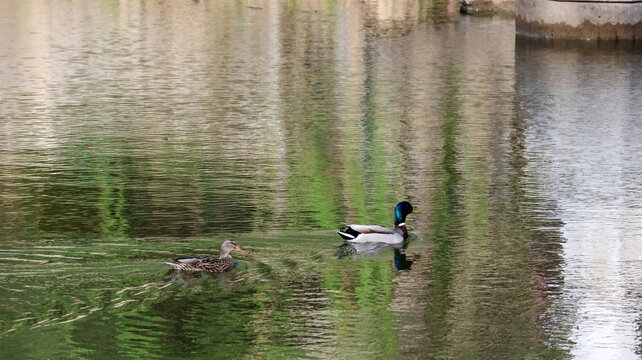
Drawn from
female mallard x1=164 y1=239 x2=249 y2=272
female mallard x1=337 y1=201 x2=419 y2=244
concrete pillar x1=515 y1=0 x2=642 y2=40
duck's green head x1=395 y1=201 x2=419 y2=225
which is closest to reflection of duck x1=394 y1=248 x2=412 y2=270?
female mallard x1=337 y1=201 x2=419 y2=244

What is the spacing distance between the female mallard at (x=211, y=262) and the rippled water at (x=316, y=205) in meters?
0.13

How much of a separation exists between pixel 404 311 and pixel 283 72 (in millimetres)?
21124

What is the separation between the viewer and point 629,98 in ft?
93.5

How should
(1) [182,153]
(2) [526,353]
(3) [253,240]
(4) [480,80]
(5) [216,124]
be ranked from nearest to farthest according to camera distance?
(2) [526,353] < (3) [253,240] < (1) [182,153] < (5) [216,124] < (4) [480,80]

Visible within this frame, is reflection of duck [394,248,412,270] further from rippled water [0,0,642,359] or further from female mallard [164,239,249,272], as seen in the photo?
female mallard [164,239,249,272]

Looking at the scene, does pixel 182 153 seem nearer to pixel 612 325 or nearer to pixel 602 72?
pixel 612 325

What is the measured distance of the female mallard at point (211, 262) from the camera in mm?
12492

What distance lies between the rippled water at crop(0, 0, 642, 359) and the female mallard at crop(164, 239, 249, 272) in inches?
5.0

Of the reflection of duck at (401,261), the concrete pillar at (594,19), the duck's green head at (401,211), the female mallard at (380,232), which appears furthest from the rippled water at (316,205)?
the concrete pillar at (594,19)

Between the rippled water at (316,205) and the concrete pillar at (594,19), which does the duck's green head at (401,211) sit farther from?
the concrete pillar at (594,19)

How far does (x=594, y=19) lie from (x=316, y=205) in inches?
1110

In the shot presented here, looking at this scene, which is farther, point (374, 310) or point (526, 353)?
point (374, 310)

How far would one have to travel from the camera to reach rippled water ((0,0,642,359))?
11.3 metres

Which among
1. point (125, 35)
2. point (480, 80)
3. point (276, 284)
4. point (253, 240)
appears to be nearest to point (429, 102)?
point (480, 80)
